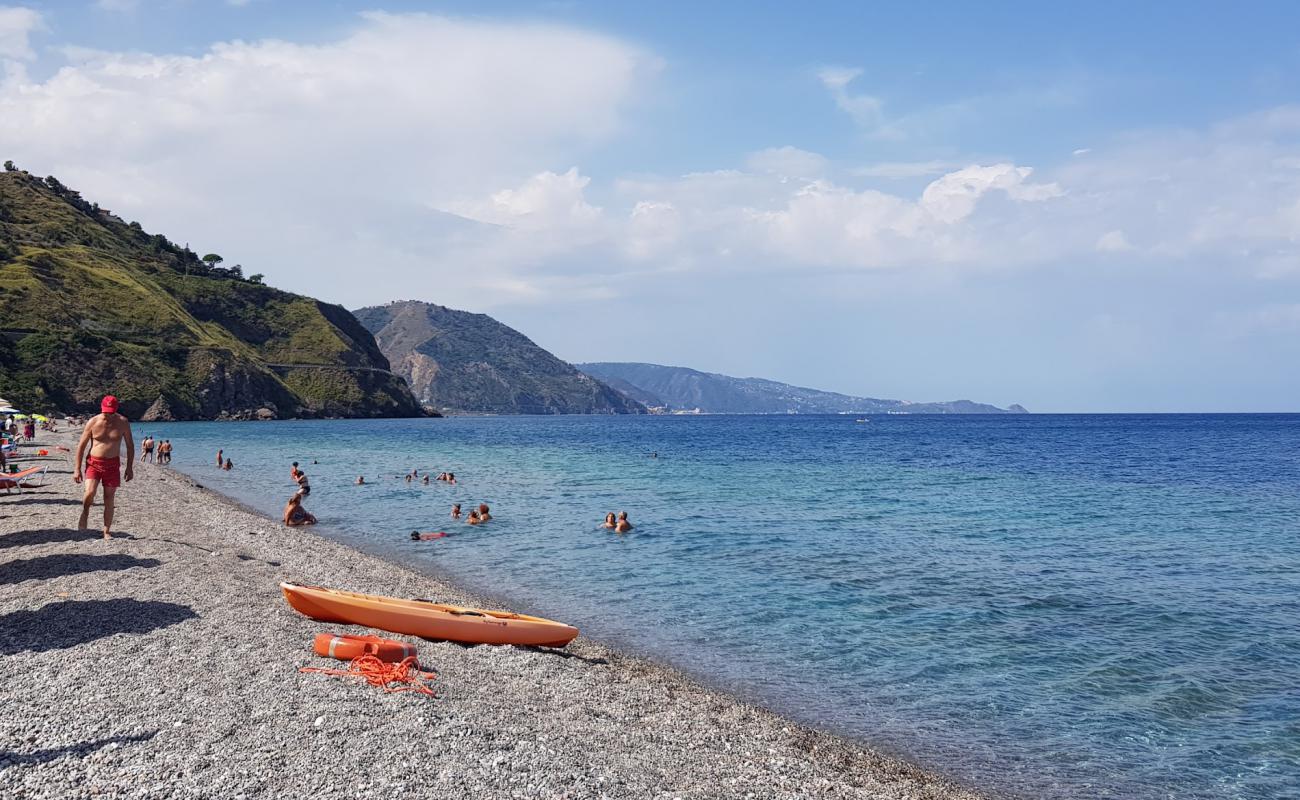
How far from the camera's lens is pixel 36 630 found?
434 inches

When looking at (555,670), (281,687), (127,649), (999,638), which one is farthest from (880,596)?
(127,649)

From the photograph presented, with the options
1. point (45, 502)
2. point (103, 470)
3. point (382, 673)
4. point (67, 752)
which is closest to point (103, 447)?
point (103, 470)

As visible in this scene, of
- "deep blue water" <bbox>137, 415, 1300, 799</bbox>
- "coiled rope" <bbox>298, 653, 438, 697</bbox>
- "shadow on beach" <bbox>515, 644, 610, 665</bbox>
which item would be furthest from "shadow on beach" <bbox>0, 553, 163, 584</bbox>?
"shadow on beach" <bbox>515, 644, 610, 665</bbox>

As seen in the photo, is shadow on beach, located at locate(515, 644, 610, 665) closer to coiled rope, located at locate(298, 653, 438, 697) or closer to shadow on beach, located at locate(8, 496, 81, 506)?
coiled rope, located at locate(298, 653, 438, 697)

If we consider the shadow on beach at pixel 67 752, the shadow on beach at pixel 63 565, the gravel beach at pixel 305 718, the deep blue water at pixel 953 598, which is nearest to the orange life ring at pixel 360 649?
the gravel beach at pixel 305 718

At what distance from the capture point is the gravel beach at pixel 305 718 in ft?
23.6

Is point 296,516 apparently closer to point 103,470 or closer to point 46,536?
point 46,536

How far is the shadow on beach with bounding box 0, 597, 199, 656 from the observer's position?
1056cm

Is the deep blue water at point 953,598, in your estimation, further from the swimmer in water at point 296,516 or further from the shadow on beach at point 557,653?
the shadow on beach at point 557,653

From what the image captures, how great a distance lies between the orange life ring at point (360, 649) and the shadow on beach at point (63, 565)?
23.2 ft

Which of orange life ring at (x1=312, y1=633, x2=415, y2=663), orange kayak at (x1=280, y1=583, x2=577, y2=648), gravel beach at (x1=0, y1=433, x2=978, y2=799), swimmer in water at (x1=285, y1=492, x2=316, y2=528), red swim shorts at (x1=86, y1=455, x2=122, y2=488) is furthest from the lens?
swimmer in water at (x1=285, y1=492, x2=316, y2=528)

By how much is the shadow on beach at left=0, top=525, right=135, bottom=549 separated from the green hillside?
9962cm

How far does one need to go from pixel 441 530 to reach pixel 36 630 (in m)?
16.3

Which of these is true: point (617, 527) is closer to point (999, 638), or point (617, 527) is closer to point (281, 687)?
point (999, 638)
